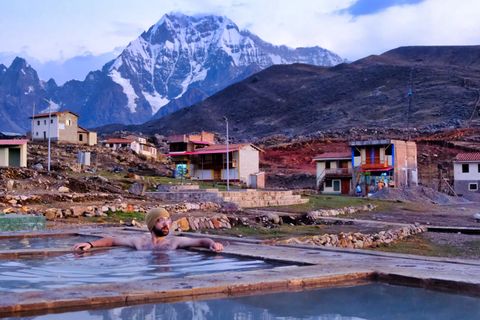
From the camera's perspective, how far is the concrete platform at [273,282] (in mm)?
5324

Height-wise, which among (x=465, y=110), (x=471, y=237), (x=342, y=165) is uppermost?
(x=465, y=110)

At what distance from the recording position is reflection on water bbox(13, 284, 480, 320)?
5.20m

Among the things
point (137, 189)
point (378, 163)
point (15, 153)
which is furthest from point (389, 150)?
point (15, 153)

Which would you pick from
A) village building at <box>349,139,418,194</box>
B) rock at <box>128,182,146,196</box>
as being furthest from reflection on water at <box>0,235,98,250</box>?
village building at <box>349,139,418,194</box>

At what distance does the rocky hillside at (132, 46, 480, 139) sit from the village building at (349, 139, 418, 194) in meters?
41.2

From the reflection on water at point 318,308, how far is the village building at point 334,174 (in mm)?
49637

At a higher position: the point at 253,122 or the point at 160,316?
the point at 253,122

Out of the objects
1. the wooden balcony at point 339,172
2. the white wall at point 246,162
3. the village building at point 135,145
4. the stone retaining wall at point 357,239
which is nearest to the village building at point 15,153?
the white wall at point 246,162

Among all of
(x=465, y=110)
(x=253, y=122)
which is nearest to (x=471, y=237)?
(x=465, y=110)

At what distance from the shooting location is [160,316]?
A: 5.12 meters

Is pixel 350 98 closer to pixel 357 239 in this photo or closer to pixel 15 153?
pixel 15 153

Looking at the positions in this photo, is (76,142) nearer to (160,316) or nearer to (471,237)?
(471,237)

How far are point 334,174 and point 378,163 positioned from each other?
4.07m

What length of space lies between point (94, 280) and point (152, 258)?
214cm
